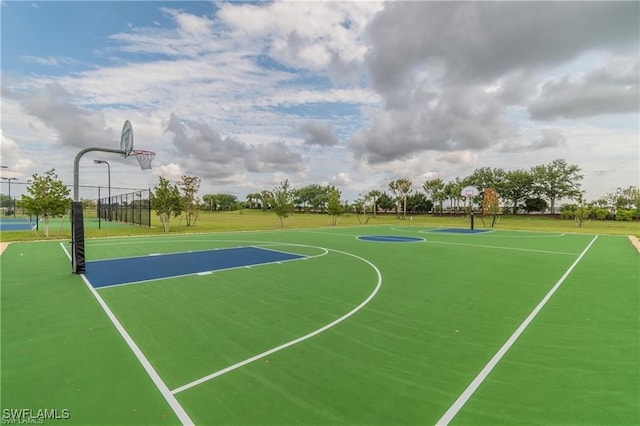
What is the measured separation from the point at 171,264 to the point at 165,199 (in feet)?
41.8

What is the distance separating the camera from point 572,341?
4375mm

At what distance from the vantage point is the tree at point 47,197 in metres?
15.2

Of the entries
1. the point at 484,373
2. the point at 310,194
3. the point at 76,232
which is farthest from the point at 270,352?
the point at 310,194

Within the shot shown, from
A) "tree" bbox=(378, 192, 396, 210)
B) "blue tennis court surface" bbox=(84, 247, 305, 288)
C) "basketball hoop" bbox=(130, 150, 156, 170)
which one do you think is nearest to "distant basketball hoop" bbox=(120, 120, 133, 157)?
"basketball hoop" bbox=(130, 150, 156, 170)

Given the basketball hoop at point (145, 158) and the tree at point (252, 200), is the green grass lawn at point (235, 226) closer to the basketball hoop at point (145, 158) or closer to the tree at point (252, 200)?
the basketball hoop at point (145, 158)

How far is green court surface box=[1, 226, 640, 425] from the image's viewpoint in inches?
114

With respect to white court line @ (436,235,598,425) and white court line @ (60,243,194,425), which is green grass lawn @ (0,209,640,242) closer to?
white court line @ (60,243,194,425)

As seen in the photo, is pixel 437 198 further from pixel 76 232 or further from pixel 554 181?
pixel 76 232

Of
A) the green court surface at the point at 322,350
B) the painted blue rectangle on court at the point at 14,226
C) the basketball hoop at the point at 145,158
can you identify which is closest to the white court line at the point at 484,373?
the green court surface at the point at 322,350

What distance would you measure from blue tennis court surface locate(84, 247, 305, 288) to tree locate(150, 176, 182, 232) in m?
10.4

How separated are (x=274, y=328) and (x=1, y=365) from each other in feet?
10.1

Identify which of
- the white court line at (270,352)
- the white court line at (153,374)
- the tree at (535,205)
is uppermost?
the tree at (535,205)

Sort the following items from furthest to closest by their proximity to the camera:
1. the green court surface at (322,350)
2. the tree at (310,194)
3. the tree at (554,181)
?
the tree at (310,194), the tree at (554,181), the green court surface at (322,350)

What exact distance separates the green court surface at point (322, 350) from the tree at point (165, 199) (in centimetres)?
1316
